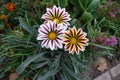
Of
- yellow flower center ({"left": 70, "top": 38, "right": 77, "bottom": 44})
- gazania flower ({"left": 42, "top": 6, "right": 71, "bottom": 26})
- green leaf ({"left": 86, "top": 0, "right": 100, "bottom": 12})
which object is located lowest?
yellow flower center ({"left": 70, "top": 38, "right": 77, "bottom": 44})

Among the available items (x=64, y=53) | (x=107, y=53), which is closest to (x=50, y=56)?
(x=64, y=53)

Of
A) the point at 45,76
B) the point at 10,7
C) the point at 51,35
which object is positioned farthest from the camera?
the point at 10,7

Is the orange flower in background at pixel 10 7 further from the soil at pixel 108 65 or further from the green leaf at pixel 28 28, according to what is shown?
the soil at pixel 108 65

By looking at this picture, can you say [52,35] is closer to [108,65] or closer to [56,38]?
[56,38]

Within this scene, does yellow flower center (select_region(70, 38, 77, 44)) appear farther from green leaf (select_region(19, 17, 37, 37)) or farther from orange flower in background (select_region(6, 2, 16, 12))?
orange flower in background (select_region(6, 2, 16, 12))

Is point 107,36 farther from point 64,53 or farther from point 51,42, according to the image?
point 51,42

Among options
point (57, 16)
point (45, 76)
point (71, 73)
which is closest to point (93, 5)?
point (57, 16)

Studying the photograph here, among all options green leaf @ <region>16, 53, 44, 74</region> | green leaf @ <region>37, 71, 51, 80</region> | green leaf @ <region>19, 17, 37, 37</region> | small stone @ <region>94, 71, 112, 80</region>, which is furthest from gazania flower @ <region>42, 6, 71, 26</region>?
small stone @ <region>94, 71, 112, 80</region>
